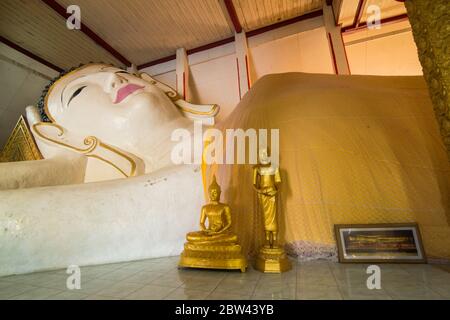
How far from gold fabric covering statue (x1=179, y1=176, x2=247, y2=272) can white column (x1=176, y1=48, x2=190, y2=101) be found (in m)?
2.88

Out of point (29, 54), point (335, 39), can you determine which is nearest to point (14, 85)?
point (29, 54)

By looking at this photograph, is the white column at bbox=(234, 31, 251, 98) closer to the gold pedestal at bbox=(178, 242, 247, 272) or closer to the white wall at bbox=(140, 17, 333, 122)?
the white wall at bbox=(140, 17, 333, 122)

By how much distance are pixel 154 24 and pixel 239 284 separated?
3.62 m

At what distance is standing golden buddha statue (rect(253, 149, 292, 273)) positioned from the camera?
1067 millimetres

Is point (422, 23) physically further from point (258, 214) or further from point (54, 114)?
point (54, 114)

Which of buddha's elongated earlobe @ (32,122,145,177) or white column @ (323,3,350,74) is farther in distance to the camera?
white column @ (323,3,350,74)

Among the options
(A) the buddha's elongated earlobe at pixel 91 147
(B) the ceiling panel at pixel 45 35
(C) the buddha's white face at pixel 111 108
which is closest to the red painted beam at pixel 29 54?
(B) the ceiling panel at pixel 45 35

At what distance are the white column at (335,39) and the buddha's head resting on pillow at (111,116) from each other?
2.31 metres

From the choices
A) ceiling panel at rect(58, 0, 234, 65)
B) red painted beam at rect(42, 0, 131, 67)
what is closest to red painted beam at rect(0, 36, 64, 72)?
red painted beam at rect(42, 0, 131, 67)

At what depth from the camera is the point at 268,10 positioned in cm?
325

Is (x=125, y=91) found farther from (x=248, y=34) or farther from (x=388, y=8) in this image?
(x=388, y=8)

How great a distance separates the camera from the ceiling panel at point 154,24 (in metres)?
3.01

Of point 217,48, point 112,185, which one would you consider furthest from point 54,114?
point 217,48

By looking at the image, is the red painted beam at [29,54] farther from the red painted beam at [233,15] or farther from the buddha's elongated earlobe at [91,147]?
the red painted beam at [233,15]
